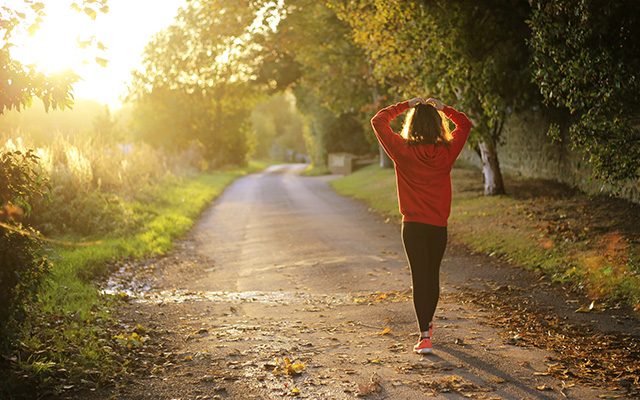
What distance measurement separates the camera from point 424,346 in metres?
5.59

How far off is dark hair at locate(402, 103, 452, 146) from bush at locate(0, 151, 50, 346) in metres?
3.25

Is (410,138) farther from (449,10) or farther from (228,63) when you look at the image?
(228,63)

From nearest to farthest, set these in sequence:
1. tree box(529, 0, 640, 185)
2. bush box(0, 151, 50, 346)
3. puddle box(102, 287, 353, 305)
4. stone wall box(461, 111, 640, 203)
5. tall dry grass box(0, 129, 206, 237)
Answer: bush box(0, 151, 50, 346) → puddle box(102, 287, 353, 305) → tree box(529, 0, 640, 185) → tall dry grass box(0, 129, 206, 237) → stone wall box(461, 111, 640, 203)

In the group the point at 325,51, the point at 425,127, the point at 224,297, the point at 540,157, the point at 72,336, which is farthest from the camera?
the point at 325,51

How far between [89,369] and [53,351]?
0.41 metres

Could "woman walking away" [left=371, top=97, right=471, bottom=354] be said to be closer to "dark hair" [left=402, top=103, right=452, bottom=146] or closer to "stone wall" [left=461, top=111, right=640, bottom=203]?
"dark hair" [left=402, top=103, right=452, bottom=146]

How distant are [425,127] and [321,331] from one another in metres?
2.43

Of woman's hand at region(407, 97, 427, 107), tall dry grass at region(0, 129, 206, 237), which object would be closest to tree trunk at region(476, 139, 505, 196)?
tall dry grass at region(0, 129, 206, 237)

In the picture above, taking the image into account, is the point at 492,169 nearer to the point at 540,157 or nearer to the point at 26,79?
the point at 540,157

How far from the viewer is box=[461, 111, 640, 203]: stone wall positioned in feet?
49.5

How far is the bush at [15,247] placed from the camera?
4715 millimetres

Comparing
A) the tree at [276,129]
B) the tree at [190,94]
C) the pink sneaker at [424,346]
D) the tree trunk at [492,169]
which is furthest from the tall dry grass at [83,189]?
the tree at [276,129]

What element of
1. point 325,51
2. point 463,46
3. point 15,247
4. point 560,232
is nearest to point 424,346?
point 15,247

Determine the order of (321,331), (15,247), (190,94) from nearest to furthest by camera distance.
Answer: (15,247) → (321,331) → (190,94)
